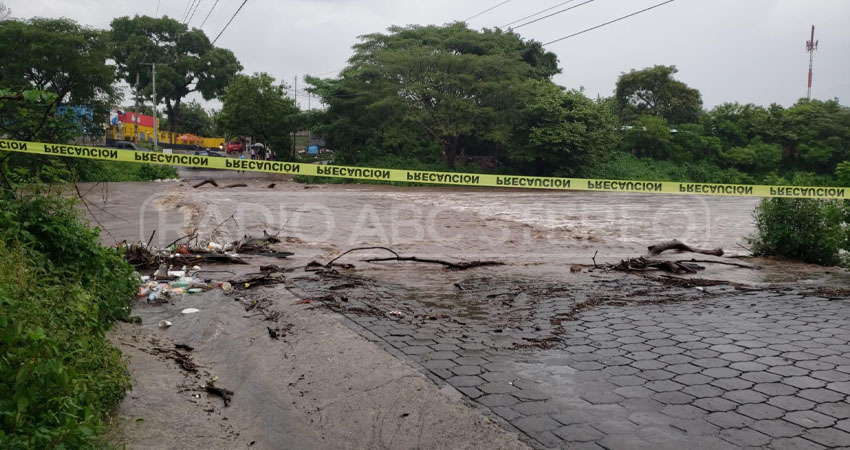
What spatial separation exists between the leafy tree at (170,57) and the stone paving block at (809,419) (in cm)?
7433

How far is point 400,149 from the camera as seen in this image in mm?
49906

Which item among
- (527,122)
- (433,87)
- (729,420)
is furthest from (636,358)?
(527,122)

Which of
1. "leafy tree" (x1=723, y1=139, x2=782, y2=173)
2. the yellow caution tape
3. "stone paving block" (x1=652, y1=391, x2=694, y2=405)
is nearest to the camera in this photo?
"stone paving block" (x1=652, y1=391, x2=694, y2=405)

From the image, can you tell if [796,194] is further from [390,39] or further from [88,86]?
[390,39]

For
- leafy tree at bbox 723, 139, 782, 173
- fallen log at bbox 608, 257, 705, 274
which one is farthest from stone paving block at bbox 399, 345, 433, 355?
leafy tree at bbox 723, 139, 782, 173

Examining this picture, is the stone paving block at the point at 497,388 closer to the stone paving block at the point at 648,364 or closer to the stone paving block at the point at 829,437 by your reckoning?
the stone paving block at the point at 648,364

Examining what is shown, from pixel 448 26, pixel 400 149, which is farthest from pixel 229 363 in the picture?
pixel 448 26

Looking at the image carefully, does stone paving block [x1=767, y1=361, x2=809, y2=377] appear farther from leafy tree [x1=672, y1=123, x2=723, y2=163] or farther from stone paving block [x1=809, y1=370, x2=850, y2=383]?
leafy tree [x1=672, y1=123, x2=723, y2=163]

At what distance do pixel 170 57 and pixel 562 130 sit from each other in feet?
169

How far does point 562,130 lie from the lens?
4428cm

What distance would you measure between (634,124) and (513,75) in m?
19.0

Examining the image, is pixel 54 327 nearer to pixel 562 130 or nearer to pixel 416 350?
pixel 416 350

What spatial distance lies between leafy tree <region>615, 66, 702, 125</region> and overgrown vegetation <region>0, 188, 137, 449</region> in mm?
62117

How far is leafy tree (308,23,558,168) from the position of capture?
43903 mm
